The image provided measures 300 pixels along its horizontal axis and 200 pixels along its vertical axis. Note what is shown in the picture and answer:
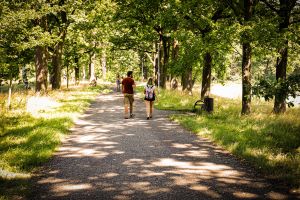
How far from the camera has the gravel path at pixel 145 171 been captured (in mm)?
5402

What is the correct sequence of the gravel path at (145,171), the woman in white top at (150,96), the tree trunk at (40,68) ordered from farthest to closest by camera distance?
the tree trunk at (40,68), the woman in white top at (150,96), the gravel path at (145,171)

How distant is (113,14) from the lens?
2558 cm

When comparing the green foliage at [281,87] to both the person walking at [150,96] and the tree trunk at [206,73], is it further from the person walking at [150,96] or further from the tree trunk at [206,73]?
the tree trunk at [206,73]

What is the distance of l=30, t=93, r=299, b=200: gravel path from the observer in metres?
5.40

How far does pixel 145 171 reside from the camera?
21.6 ft

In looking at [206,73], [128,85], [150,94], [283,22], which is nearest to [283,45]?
[283,22]

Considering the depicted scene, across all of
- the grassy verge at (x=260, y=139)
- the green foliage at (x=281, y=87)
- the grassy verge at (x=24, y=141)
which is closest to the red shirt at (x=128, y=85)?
the grassy verge at (x=260, y=139)

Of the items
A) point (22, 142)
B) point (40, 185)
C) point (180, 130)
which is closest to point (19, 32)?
point (22, 142)

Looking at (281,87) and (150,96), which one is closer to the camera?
(281,87)

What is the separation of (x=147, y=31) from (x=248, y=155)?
23297 millimetres

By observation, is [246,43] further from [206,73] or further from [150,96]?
[206,73]

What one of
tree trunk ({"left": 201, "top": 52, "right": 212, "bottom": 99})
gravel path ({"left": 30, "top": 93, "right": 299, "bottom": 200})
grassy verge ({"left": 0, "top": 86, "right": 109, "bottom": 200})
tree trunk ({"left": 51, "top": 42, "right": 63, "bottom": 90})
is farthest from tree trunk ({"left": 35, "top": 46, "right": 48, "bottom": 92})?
gravel path ({"left": 30, "top": 93, "right": 299, "bottom": 200})

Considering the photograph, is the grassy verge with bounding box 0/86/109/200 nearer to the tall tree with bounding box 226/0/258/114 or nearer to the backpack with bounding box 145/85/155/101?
the backpack with bounding box 145/85/155/101

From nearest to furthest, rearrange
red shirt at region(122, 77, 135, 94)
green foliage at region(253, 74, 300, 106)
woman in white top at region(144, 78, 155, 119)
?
green foliage at region(253, 74, 300, 106)
woman in white top at region(144, 78, 155, 119)
red shirt at region(122, 77, 135, 94)
